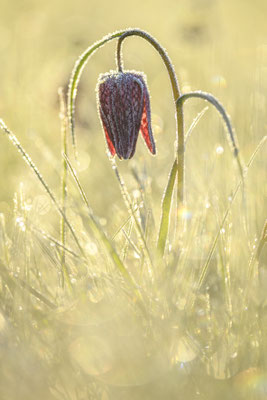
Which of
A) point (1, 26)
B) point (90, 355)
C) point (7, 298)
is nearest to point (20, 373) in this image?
point (90, 355)

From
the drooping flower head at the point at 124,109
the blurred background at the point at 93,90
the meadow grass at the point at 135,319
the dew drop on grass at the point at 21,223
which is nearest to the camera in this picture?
the meadow grass at the point at 135,319

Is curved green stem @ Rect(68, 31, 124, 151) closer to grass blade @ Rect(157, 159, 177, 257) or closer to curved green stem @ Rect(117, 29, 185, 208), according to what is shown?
curved green stem @ Rect(117, 29, 185, 208)

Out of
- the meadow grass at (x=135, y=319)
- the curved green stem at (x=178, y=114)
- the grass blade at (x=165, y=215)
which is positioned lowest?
the meadow grass at (x=135, y=319)

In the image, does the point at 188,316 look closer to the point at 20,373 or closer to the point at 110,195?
the point at 20,373

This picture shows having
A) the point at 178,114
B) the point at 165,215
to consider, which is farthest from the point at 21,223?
the point at 178,114

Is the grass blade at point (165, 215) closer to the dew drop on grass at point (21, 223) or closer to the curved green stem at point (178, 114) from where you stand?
the curved green stem at point (178, 114)

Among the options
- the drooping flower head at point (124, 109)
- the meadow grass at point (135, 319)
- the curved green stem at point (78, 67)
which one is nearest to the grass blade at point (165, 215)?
the meadow grass at point (135, 319)

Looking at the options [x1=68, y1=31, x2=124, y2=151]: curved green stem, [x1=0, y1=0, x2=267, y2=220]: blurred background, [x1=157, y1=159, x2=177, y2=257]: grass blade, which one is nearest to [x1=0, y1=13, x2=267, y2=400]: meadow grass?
[x1=157, y1=159, x2=177, y2=257]: grass blade

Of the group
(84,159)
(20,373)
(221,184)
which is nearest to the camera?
(20,373)
